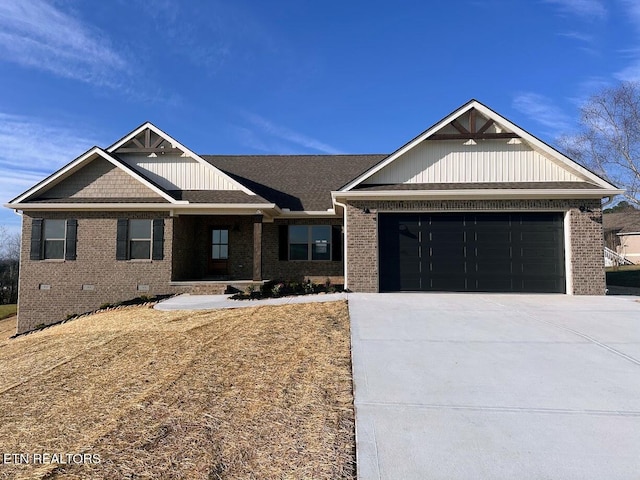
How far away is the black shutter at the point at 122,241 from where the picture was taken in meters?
13.4

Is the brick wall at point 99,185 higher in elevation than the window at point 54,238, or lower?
higher

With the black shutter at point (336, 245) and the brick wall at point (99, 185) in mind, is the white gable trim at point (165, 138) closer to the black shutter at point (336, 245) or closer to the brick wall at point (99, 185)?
the brick wall at point (99, 185)

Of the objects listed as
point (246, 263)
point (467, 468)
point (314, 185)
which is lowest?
point (467, 468)

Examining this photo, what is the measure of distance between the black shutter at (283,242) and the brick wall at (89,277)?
4.11m

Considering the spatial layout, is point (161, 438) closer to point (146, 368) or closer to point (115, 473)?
point (115, 473)

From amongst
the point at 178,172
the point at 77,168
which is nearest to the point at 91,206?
the point at 77,168

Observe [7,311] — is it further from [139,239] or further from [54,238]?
[139,239]

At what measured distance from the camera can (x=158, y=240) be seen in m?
13.5

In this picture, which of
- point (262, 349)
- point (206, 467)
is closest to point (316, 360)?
point (262, 349)

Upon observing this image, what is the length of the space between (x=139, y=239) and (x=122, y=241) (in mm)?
573

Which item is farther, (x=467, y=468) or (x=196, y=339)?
(x=196, y=339)

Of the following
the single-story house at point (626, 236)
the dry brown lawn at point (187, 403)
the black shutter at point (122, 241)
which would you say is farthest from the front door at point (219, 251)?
the single-story house at point (626, 236)

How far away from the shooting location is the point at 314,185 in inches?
662

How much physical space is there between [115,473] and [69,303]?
12.7 meters
